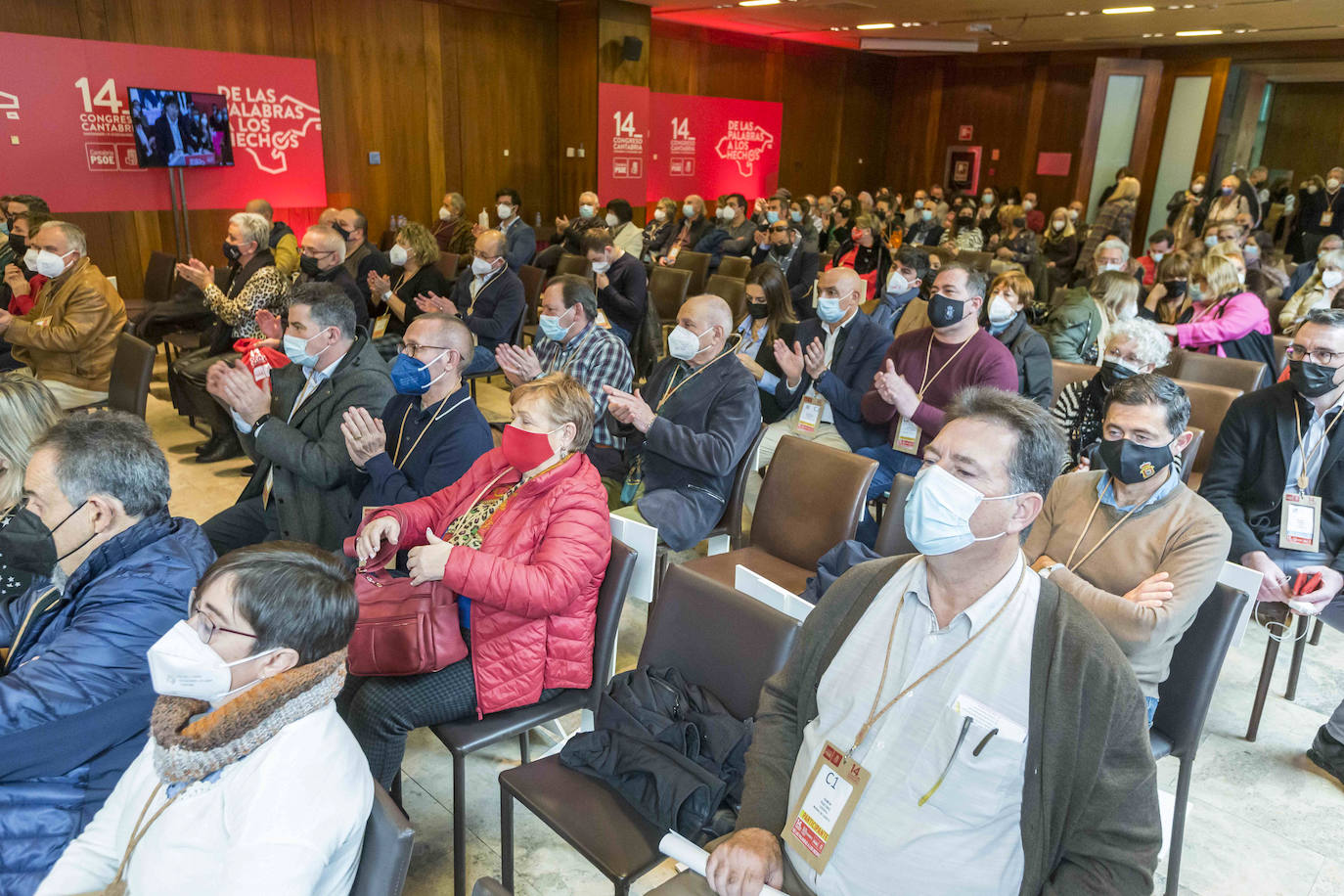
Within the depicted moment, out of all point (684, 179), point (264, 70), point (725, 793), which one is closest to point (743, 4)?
point (684, 179)

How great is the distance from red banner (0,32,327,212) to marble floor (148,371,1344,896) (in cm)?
759

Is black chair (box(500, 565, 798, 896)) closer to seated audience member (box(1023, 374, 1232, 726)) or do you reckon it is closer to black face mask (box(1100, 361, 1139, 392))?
seated audience member (box(1023, 374, 1232, 726))

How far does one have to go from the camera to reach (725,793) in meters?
1.82

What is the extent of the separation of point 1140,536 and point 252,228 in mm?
5231

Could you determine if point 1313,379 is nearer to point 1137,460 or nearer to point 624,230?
point 1137,460

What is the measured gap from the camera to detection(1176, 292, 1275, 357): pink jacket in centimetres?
469

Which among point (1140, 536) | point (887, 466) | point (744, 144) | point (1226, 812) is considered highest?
point (744, 144)

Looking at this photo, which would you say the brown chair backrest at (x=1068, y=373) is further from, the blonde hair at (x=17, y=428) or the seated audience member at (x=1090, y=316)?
the blonde hair at (x=17, y=428)

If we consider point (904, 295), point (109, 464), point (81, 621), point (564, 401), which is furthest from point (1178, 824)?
point (904, 295)

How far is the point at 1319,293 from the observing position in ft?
18.1

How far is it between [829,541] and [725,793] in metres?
1.20

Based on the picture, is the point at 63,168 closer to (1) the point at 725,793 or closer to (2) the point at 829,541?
(2) the point at 829,541

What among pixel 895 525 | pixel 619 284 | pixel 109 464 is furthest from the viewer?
pixel 619 284

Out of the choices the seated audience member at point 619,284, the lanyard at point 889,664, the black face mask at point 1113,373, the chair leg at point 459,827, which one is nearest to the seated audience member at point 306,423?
the chair leg at point 459,827
